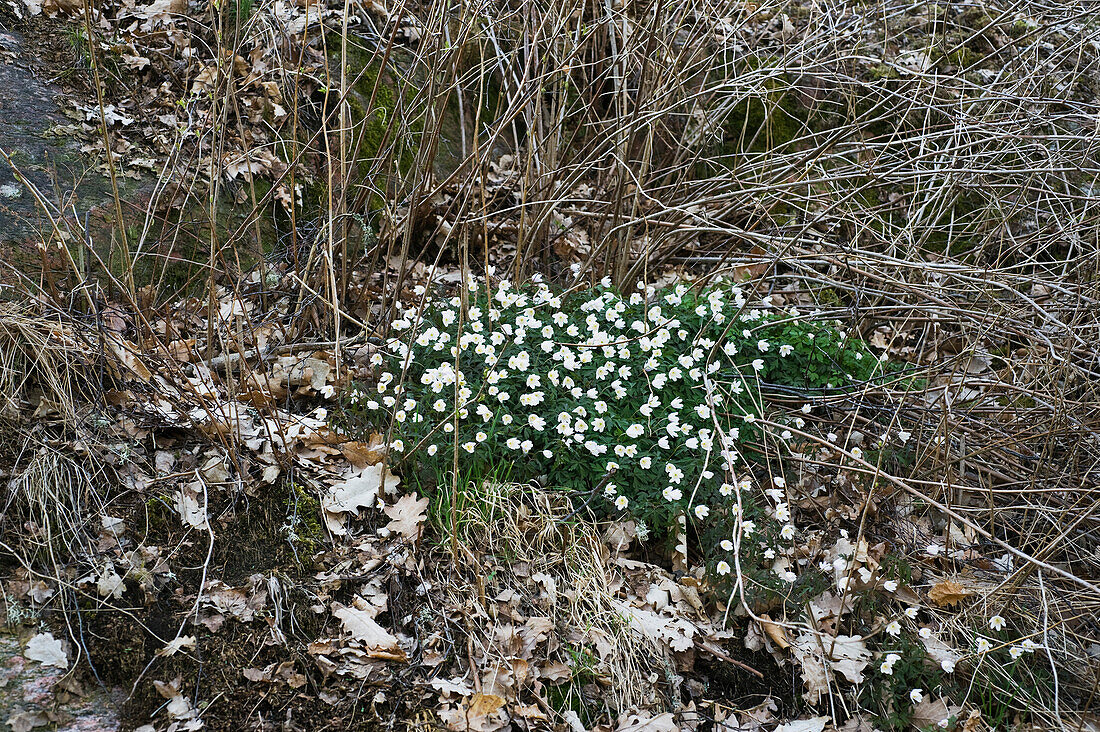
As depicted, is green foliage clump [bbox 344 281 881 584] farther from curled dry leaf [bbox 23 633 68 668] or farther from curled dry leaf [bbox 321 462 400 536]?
curled dry leaf [bbox 23 633 68 668]

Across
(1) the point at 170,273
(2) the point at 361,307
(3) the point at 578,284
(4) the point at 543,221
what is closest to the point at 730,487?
(3) the point at 578,284

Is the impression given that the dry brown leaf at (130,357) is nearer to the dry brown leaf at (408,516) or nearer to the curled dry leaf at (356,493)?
the curled dry leaf at (356,493)

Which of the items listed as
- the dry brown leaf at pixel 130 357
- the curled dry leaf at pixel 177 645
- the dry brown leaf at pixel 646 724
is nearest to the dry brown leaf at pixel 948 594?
the dry brown leaf at pixel 646 724

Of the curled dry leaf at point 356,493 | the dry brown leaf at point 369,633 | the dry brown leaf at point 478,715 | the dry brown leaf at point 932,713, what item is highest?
the curled dry leaf at point 356,493

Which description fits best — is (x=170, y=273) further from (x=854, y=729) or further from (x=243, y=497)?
(x=854, y=729)

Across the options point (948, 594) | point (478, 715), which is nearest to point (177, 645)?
point (478, 715)
